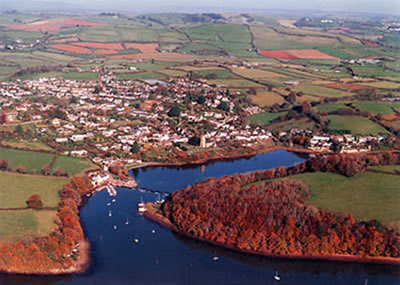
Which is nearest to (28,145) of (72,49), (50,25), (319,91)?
(319,91)

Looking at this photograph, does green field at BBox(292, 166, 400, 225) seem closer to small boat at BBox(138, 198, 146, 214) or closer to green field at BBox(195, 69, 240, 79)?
small boat at BBox(138, 198, 146, 214)

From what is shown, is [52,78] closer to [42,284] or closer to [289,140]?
[289,140]

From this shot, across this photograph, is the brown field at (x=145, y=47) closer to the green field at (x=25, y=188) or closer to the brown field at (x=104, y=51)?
the brown field at (x=104, y=51)

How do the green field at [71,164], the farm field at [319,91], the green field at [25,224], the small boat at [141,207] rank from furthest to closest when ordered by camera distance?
the farm field at [319,91]
the green field at [71,164]
the small boat at [141,207]
the green field at [25,224]

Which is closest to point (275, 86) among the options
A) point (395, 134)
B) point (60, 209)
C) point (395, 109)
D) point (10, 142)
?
point (395, 109)

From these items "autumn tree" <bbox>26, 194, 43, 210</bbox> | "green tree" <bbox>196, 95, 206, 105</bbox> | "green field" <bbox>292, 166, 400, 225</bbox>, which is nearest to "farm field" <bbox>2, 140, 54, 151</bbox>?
"autumn tree" <bbox>26, 194, 43, 210</bbox>

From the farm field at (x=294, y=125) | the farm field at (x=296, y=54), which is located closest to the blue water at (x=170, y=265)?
the farm field at (x=294, y=125)
